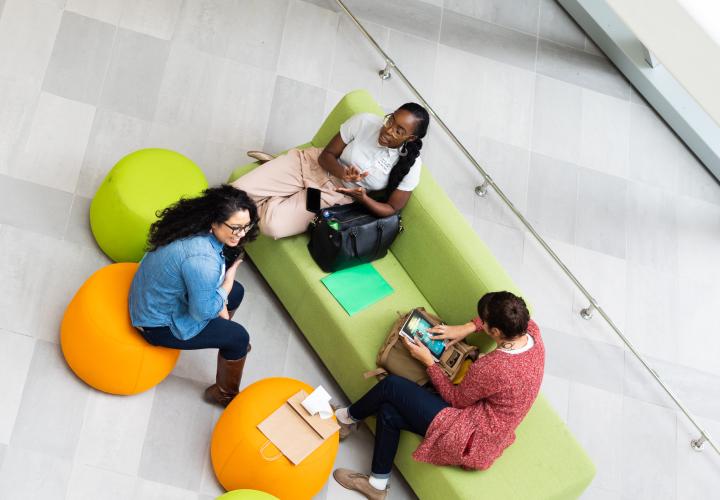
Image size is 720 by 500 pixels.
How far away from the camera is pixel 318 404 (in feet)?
17.0

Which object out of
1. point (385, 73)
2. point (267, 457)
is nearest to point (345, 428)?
point (267, 457)

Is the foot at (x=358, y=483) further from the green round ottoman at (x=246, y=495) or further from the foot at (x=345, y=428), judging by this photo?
the green round ottoman at (x=246, y=495)

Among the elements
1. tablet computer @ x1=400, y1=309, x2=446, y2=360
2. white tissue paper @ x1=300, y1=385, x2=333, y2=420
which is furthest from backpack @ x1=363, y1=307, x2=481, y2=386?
white tissue paper @ x1=300, y1=385, x2=333, y2=420

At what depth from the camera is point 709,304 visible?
23.7 ft

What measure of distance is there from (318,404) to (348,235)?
3.36 feet

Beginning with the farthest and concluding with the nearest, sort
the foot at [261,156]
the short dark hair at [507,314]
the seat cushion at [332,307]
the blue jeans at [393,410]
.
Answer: the foot at [261,156] → the seat cushion at [332,307] → the blue jeans at [393,410] → the short dark hair at [507,314]

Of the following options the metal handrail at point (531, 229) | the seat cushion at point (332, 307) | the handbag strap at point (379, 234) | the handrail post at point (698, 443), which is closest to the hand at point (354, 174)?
the handbag strap at point (379, 234)

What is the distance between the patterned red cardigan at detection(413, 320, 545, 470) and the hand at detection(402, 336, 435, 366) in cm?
20

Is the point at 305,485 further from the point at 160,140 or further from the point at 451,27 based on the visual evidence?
the point at 451,27

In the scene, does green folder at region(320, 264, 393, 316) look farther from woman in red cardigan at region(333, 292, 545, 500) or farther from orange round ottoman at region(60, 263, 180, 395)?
orange round ottoman at region(60, 263, 180, 395)

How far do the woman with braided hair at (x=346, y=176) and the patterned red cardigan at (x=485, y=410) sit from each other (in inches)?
47.2

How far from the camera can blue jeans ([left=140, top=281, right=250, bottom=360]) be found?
502 centimetres

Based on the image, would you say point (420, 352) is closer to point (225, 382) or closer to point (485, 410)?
point (485, 410)

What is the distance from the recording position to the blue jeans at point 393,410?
525 cm
